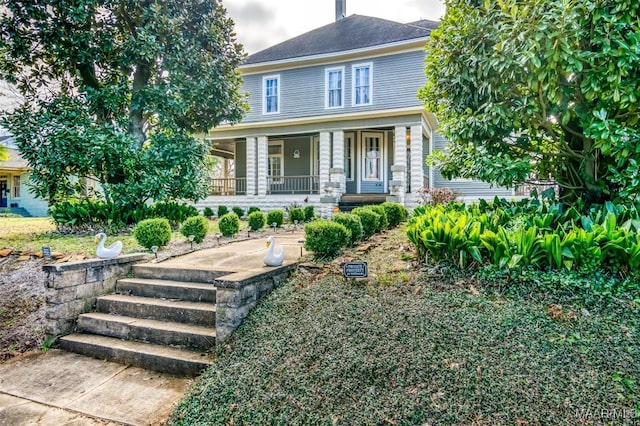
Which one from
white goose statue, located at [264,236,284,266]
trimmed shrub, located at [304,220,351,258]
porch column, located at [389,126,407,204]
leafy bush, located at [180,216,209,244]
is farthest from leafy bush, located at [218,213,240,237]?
porch column, located at [389,126,407,204]

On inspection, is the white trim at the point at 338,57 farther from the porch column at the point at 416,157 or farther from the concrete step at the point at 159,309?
the concrete step at the point at 159,309

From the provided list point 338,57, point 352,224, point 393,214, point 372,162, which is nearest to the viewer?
point 352,224

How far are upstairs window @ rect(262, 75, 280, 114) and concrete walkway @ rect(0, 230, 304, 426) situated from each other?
13083mm

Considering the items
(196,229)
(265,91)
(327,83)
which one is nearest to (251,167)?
→ (265,91)

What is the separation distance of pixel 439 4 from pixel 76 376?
7118mm

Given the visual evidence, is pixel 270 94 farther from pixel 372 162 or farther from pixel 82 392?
pixel 82 392

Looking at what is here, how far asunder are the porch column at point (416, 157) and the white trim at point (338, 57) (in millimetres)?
3024

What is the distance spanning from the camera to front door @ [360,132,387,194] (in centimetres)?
1550

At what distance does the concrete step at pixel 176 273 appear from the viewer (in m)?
4.41

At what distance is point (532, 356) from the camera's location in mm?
2602

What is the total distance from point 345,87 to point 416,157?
164 inches

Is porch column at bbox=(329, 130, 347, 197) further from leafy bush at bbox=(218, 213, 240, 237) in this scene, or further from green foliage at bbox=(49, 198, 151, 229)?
green foliage at bbox=(49, 198, 151, 229)

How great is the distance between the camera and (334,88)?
14812 millimetres

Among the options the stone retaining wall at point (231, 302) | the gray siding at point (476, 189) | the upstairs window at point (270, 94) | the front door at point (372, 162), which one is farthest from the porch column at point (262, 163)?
the stone retaining wall at point (231, 302)
